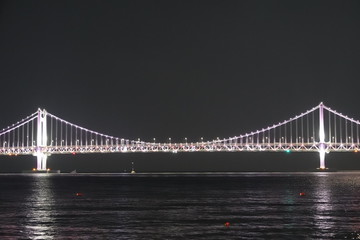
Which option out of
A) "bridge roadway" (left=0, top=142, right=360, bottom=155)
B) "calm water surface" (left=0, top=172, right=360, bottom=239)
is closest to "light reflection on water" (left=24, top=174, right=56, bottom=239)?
"calm water surface" (left=0, top=172, right=360, bottom=239)

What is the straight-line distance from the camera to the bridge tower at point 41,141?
105 m

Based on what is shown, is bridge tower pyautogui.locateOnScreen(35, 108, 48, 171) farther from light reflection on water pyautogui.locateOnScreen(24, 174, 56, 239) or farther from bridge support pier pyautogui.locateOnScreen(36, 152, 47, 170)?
light reflection on water pyautogui.locateOnScreen(24, 174, 56, 239)

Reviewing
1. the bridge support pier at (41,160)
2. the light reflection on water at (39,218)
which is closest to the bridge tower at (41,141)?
the bridge support pier at (41,160)

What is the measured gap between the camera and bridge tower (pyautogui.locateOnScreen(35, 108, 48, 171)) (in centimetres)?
10462

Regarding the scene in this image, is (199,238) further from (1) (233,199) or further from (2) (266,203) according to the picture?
(1) (233,199)

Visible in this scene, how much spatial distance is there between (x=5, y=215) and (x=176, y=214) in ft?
21.8

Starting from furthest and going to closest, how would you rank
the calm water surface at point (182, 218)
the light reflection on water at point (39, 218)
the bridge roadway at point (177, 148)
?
the bridge roadway at point (177, 148), the light reflection on water at point (39, 218), the calm water surface at point (182, 218)

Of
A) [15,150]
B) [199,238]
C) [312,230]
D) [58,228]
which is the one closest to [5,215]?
[58,228]

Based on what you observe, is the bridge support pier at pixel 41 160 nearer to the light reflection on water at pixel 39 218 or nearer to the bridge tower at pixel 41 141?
the bridge tower at pixel 41 141

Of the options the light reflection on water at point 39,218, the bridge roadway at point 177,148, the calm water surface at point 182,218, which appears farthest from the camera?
the bridge roadway at point 177,148

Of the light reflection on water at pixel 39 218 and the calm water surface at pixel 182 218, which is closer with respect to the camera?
the calm water surface at pixel 182 218

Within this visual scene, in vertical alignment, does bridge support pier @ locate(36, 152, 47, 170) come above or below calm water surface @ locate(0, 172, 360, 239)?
above

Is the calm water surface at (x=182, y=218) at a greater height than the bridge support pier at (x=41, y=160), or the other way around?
the bridge support pier at (x=41, y=160)

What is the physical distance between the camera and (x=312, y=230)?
2369cm
